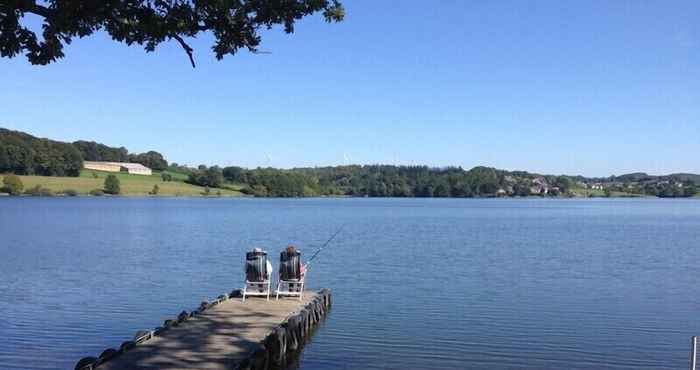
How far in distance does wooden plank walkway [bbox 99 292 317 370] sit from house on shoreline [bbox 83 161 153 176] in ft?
541

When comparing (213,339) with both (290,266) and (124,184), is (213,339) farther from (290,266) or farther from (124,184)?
(124,184)

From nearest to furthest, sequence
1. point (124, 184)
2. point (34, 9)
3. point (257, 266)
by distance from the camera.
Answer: point (34, 9) → point (257, 266) → point (124, 184)

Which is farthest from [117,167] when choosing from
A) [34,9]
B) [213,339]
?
[34,9]

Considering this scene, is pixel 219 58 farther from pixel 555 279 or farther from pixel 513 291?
pixel 555 279

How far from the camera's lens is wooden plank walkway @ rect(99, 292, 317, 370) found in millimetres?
12070

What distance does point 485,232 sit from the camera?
6075 centimetres

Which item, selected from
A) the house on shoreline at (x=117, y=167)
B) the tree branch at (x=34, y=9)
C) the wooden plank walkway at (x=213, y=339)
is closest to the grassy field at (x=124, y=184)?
the house on shoreline at (x=117, y=167)

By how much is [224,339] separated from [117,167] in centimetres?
17876

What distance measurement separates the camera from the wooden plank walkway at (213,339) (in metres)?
12.1

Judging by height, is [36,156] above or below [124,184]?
above

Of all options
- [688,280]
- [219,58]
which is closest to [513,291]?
[688,280]

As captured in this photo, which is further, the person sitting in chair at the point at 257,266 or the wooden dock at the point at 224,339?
the person sitting in chair at the point at 257,266

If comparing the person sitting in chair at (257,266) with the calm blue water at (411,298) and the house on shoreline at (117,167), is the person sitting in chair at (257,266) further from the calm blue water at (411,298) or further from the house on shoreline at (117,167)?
the house on shoreline at (117,167)

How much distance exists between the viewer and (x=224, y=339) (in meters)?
14.1
